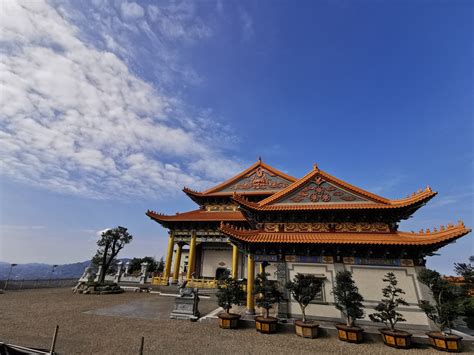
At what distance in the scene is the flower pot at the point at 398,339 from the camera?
8102 millimetres

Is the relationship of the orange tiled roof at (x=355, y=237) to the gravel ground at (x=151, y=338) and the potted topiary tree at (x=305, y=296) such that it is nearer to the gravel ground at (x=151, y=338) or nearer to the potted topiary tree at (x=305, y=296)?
the potted topiary tree at (x=305, y=296)

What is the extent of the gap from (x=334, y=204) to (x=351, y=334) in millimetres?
6225

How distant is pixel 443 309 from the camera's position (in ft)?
26.4

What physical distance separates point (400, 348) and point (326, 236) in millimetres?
4896

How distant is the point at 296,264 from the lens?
11.7 metres

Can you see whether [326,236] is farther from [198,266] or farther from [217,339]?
[198,266]

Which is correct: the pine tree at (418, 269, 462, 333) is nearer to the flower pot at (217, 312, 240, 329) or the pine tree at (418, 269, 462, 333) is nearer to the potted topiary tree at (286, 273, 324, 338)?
the potted topiary tree at (286, 273, 324, 338)

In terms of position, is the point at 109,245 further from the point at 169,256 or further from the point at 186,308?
the point at 186,308

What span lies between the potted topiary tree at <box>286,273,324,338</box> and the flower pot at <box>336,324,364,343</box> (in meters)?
0.93

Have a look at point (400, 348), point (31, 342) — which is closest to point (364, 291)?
point (400, 348)

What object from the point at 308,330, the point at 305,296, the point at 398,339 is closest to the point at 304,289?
the point at 305,296

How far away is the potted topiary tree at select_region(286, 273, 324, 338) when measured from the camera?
895 centimetres

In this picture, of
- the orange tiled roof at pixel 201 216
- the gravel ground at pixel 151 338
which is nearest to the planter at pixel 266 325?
the gravel ground at pixel 151 338

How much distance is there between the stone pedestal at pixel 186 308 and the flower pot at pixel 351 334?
6368 millimetres
